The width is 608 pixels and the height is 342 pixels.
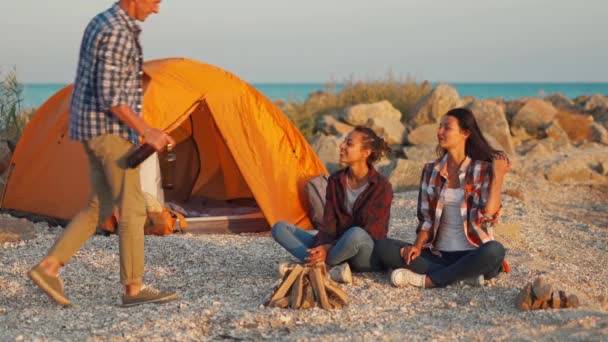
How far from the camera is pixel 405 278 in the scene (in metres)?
5.09

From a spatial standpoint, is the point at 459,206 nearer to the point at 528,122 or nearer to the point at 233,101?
the point at 233,101

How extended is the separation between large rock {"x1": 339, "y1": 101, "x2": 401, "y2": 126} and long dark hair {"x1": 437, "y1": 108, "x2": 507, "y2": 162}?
8.30 m

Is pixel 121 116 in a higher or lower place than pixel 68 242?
higher

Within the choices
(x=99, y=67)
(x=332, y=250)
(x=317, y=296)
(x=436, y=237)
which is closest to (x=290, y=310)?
(x=317, y=296)

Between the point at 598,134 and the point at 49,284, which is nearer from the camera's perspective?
the point at 49,284

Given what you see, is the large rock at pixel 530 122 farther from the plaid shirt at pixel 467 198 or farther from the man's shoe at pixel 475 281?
the man's shoe at pixel 475 281

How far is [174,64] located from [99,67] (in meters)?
3.36

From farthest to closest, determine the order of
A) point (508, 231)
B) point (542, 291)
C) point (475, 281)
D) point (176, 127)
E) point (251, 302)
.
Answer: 1. point (176, 127)
2. point (508, 231)
3. point (475, 281)
4. point (251, 302)
5. point (542, 291)

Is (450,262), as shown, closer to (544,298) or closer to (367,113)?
(544,298)

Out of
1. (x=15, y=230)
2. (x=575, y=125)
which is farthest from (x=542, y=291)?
(x=575, y=125)

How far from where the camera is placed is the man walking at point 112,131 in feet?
14.0

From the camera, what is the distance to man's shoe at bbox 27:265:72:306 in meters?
4.48

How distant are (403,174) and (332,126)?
11.2ft

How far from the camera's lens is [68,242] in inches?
177
